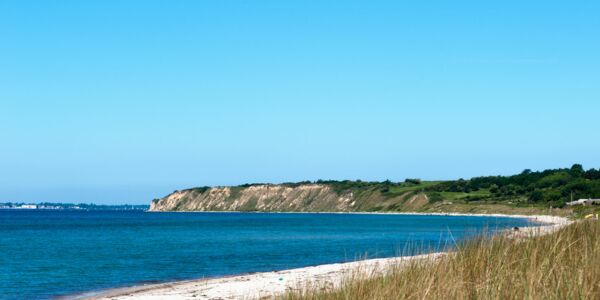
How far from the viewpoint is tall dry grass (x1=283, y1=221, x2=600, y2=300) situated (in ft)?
29.8

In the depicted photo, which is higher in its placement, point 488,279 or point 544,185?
point 544,185

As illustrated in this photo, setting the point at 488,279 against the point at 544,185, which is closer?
the point at 488,279

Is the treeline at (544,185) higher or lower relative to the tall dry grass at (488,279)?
higher

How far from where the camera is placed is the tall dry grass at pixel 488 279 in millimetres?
9078

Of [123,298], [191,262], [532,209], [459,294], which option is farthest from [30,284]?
[532,209]

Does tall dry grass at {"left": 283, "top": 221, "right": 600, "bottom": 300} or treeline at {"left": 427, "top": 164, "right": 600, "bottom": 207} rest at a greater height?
treeline at {"left": 427, "top": 164, "right": 600, "bottom": 207}

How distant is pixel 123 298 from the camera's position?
29.6m

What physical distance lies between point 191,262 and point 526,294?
44.1m

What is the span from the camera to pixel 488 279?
34.2 feet

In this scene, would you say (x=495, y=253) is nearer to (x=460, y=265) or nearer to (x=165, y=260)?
(x=460, y=265)

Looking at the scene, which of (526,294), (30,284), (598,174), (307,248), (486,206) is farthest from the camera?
(486,206)

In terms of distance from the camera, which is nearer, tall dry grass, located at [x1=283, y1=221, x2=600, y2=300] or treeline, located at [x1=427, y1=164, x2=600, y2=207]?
tall dry grass, located at [x1=283, y1=221, x2=600, y2=300]

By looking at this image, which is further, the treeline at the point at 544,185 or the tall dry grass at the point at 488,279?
the treeline at the point at 544,185

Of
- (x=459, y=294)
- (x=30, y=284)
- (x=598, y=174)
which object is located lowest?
(x=30, y=284)
